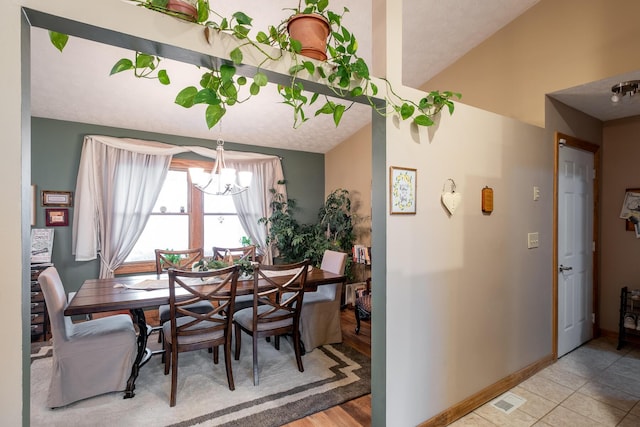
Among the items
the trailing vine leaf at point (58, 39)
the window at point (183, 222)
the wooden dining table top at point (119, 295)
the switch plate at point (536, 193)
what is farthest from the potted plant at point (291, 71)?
the window at point (183, 222)

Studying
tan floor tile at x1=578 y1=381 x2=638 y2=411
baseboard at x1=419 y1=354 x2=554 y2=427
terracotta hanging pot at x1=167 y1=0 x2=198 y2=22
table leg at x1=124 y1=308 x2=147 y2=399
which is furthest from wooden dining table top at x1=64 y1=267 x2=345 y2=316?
tan floor tile at x1=578 y1=381 x2=638 y2=411

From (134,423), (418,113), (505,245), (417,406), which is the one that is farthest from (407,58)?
(134,423)

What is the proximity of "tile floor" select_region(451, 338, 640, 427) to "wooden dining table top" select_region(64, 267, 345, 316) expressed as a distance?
1676mm

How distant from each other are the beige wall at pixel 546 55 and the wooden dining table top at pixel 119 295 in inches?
97.1

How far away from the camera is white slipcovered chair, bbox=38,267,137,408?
2.17 m

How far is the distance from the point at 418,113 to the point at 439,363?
1.59 metres

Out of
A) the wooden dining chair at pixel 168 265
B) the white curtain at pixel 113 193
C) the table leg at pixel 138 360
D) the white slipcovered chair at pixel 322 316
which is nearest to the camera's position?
the table leg at pixel 138 360

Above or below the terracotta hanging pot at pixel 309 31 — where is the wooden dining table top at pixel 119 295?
below

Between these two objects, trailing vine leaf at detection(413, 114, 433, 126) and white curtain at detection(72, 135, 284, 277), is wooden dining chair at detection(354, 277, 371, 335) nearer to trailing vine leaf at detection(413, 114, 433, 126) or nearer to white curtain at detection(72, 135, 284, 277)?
trailing vine leaf at detection(413, 114, 433, 126)

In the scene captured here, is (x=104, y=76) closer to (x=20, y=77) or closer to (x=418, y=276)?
(x=20, y=77)

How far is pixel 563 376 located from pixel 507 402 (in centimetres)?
76

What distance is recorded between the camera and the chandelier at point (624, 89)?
2.47 m

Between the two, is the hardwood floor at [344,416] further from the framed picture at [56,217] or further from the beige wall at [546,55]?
the framed picture at [56,217]

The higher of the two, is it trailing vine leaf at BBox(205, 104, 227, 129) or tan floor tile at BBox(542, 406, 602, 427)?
trailing vine leaf at BBox(205, 104, 227, 129)
